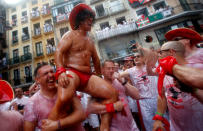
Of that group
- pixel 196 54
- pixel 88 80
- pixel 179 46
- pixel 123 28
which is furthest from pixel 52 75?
pixel 123 28

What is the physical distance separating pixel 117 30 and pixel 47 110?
18998 mm

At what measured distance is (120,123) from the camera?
6.09ft

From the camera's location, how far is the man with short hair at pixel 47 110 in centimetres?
152

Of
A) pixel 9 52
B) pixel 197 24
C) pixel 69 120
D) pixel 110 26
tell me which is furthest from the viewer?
pixel 9 52

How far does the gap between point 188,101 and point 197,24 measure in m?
22.0

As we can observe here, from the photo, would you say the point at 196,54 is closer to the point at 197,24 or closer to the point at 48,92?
the point at 48,92

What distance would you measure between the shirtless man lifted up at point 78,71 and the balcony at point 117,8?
2058cm

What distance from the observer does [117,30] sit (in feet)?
63.3

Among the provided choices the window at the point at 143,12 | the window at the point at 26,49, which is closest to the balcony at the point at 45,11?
the window at the point at 26,49

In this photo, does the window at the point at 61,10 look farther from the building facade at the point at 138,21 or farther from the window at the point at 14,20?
the window at the point at 14,20

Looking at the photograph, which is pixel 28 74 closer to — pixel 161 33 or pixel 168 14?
pixel 161 33

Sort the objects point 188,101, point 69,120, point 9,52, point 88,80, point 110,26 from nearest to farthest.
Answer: point 69,120, point 88,80, point 188,101, point 110,26, point 9,52

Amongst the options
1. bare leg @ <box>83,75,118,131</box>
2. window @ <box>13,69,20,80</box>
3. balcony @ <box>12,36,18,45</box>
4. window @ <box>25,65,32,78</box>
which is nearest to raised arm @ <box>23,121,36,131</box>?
bare leg @ <box>83,75,118,131</box>

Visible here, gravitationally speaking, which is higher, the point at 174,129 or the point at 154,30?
the point at 154,30
